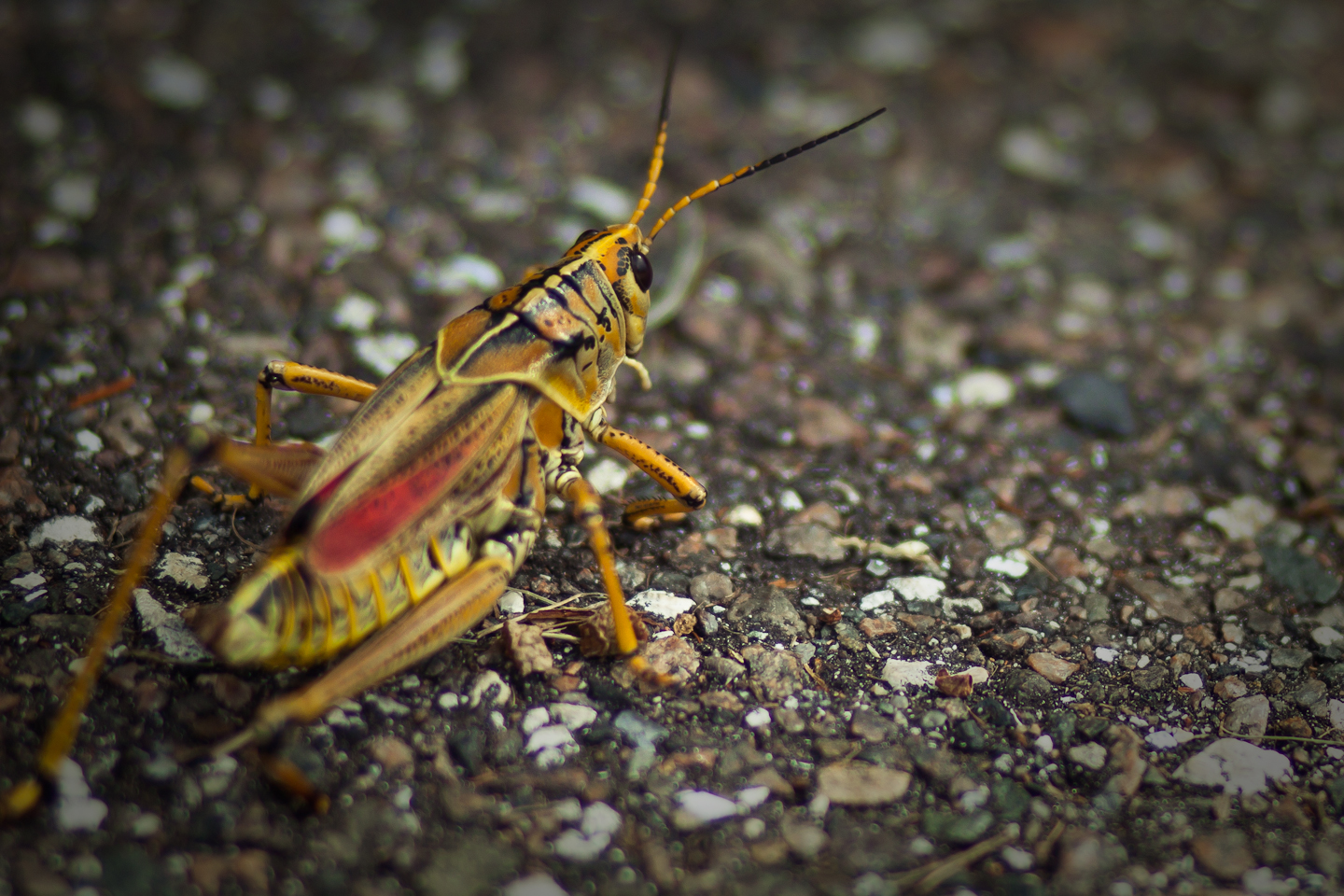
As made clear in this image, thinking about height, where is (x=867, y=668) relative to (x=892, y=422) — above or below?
below

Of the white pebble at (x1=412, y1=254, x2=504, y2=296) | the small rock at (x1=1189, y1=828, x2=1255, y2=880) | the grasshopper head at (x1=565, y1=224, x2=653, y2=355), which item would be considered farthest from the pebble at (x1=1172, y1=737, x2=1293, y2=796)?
the white pebble at (x1=412, y1=254, x2=504, y2=296)

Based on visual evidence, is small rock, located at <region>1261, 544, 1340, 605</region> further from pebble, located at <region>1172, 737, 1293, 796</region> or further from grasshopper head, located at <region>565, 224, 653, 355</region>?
grasshopper head, located at <region>565, 224, 653, 355</region>

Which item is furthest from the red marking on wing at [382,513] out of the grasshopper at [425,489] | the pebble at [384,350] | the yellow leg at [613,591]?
the pebble at [384,350]

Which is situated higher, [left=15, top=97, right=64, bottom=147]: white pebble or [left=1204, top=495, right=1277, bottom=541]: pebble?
[left=15, top=97, right=64, bottom=147]: white pebble

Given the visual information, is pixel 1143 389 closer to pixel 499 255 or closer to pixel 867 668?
pixel 867 668

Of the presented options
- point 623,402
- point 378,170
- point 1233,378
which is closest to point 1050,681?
point 623,402

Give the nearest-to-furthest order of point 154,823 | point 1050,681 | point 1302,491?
point 154,823 → point 1050,681 → point 1302,491

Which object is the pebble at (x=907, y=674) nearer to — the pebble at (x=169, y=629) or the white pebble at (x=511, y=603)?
the white pebble at (x=511, y=603)

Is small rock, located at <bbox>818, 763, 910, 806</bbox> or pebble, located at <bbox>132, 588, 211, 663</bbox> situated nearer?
small rock, located at <bbox>818, 763, 910, 806</bbox>
